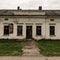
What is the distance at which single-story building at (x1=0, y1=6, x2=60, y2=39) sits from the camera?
112 feet

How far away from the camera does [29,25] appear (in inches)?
1352

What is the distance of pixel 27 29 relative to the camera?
3447cm

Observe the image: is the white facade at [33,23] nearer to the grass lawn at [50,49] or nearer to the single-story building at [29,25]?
the single-story building at [29,25]

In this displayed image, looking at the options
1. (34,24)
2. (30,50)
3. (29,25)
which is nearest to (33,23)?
(34,24)

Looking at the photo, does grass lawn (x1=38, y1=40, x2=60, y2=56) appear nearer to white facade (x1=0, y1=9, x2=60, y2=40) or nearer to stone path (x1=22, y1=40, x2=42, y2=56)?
stone path (x1=22, y1=40, x2=42, y2=56)

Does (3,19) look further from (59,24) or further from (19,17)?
(59,24)

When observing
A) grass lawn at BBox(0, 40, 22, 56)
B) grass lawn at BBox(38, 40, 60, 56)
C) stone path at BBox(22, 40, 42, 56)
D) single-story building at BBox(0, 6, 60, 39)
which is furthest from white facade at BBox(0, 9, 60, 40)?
grass lawn at BBox(0, 40, 22, 56)

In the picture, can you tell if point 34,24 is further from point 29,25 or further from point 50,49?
point 50,49

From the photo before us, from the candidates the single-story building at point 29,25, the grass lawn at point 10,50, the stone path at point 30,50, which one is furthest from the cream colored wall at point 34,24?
the grass lawn at point 10,50

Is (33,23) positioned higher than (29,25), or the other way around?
(33,23)

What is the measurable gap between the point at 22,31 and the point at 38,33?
8.12 feet

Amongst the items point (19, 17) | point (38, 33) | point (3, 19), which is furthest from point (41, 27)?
point (3, 19)

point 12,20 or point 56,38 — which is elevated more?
point 12,20

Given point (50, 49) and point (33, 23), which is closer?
point (50, 49)
